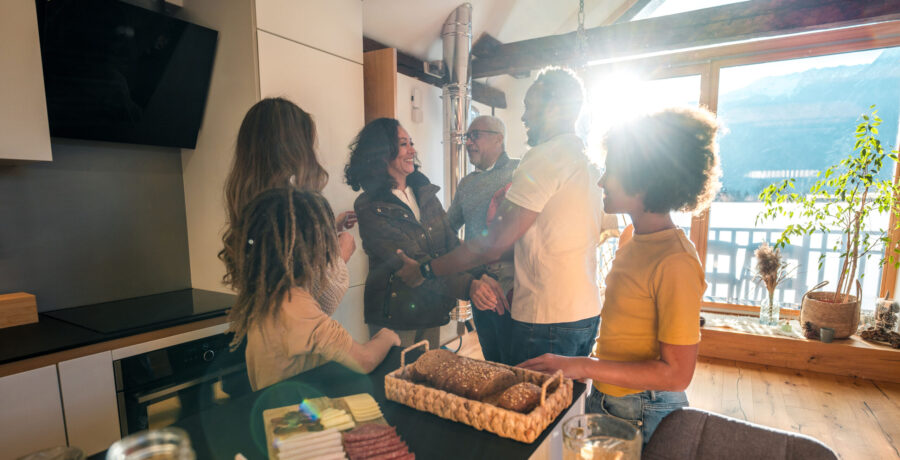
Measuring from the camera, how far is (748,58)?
364cm

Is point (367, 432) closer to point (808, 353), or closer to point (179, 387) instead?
point (179, 387)

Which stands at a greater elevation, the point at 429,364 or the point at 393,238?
the point at 393,238

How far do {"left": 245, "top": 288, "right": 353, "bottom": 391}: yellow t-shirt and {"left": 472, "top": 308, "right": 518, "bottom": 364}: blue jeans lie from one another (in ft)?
2.79

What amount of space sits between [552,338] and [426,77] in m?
2.54

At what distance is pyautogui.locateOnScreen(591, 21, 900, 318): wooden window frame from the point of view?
128 inches

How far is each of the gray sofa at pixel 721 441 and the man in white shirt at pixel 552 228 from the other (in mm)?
531

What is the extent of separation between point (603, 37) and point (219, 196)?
2802mm

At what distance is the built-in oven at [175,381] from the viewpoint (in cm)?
144

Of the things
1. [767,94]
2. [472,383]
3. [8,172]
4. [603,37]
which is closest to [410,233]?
[472,383]

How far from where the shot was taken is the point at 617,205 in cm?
105

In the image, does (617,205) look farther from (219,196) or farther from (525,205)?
(219,196)

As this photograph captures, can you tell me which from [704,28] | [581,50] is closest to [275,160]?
[581,50]

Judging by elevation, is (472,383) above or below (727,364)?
above

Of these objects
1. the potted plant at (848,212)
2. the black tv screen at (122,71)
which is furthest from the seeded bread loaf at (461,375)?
the potted plant at (848,212)
